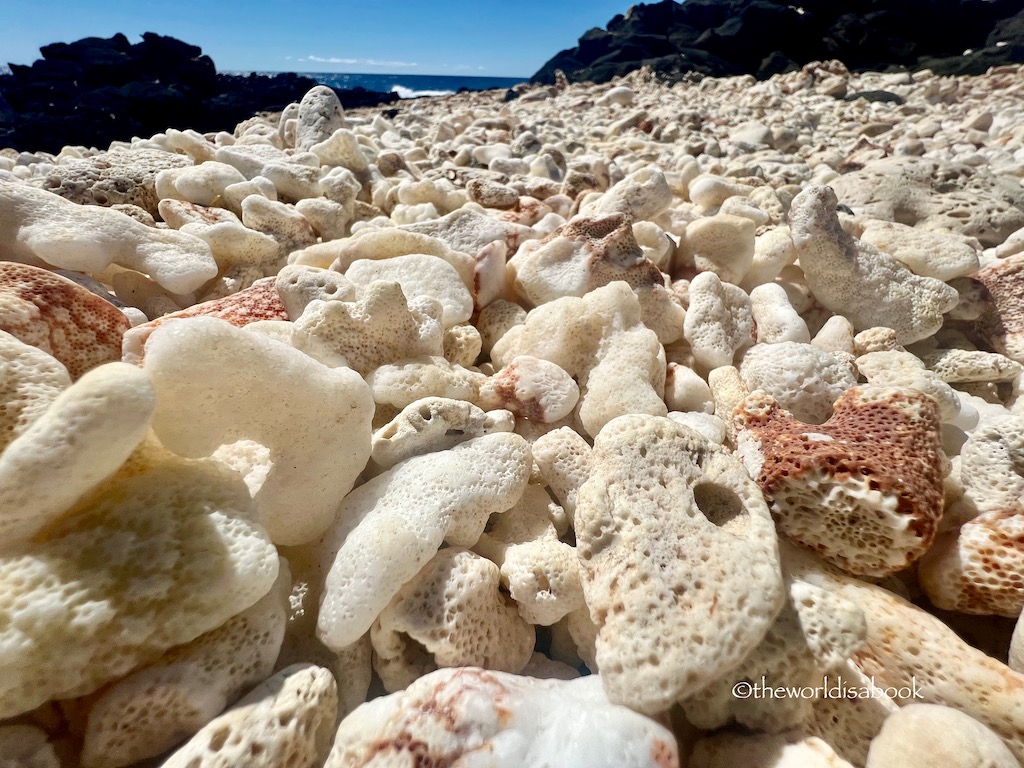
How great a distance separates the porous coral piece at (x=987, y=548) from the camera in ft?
2.70

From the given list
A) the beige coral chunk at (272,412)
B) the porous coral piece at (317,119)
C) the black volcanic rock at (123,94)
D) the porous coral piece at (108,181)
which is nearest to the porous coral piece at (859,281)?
the beige coral chunk at (272,412)

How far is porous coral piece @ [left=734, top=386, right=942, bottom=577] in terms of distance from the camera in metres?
0.81

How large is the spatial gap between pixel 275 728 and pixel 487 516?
0.41 m

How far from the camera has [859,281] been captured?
5.17 ft

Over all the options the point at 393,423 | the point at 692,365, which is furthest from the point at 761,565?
the point at 692,365

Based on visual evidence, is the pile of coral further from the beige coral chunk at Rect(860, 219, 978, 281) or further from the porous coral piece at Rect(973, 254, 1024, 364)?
the beige coral chunk at Rect(860, 219, 978, 281)

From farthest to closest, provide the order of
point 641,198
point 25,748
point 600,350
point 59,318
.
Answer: point 641,198 < point 600,350 < point 59,318 < point 25,748

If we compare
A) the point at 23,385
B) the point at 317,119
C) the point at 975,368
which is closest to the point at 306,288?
the point at 23,385

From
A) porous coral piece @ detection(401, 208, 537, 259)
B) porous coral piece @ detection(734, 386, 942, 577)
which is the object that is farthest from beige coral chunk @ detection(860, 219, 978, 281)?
porous coral piece @ detection(401, 208, 537, 259)

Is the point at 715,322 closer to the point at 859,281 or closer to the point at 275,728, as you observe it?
the point at 859,281

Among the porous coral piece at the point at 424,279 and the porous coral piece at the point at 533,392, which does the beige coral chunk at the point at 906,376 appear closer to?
the porous coral piece at the point at 533,392

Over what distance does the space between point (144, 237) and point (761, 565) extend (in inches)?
61.8

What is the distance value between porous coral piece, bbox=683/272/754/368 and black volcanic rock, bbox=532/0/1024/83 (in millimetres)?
11006

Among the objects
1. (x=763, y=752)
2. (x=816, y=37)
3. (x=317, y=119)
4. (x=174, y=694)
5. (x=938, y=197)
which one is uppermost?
(x=816, y=37)
